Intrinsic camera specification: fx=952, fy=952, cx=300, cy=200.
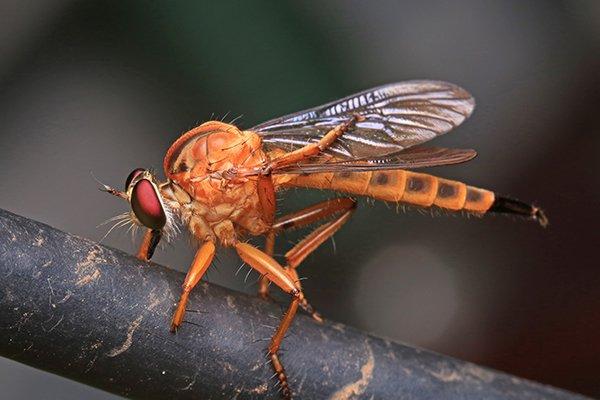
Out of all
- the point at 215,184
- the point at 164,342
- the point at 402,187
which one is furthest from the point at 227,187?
the point at 164,342

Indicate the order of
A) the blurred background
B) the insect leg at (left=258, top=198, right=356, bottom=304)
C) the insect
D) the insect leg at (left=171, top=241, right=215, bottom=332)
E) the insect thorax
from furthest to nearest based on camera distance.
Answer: the blurred background
the insect leg at (left=258, top=198, right=356, bottom=304)
the insect thorax
the insect
the insect leg at (left=171, top=241, right=215, bottom=332)

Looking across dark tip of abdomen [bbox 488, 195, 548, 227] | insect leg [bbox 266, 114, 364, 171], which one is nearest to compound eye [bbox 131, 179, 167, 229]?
insect leg [bbox 266, 114, 364, 171]

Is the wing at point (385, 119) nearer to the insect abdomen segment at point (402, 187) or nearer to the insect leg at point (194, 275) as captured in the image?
the insect abdomen segment at point (402, 187)

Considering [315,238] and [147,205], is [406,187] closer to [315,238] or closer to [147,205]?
[315,238]

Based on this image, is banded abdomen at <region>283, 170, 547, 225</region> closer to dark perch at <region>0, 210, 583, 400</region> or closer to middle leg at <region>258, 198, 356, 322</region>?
middle leg at <region>258, 198, 356, 322</region>

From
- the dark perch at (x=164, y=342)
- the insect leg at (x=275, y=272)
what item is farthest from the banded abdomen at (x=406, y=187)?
the dark perch at (x=164, y=342)

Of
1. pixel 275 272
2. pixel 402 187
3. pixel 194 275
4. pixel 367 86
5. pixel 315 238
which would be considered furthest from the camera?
pixel 367 86
